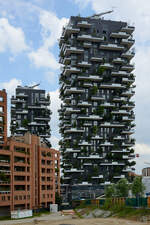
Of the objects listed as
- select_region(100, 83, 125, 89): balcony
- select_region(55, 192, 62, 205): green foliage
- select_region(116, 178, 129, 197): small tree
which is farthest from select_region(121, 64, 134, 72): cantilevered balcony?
select_region(55, 192, 62, 205): green foliage

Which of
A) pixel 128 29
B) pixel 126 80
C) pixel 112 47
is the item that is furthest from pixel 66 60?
pixel 128 29

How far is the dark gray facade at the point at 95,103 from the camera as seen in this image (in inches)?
6048

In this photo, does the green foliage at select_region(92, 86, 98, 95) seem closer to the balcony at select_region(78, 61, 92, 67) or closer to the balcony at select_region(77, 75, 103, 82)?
the balcony at select_region(77, 75, 103, 82)

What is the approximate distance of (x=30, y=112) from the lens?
19175 cm

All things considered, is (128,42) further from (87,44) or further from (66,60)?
(66,60)

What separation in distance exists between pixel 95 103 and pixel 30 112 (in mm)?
42894

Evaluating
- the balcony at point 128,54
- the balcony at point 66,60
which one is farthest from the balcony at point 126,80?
the balcony at point 66,60

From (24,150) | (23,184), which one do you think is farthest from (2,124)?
(23,184)

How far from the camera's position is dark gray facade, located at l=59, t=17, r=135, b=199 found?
154 m

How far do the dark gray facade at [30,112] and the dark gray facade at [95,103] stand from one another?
75.4 feet

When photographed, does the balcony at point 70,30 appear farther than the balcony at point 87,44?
No

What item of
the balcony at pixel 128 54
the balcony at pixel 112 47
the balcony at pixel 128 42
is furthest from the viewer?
the balcony at pixel 128 42

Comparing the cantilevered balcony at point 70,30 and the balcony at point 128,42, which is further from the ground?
the cantilevered balcony at point 70,30

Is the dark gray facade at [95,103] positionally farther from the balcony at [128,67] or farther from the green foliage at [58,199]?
the green foliage at [58,199]
